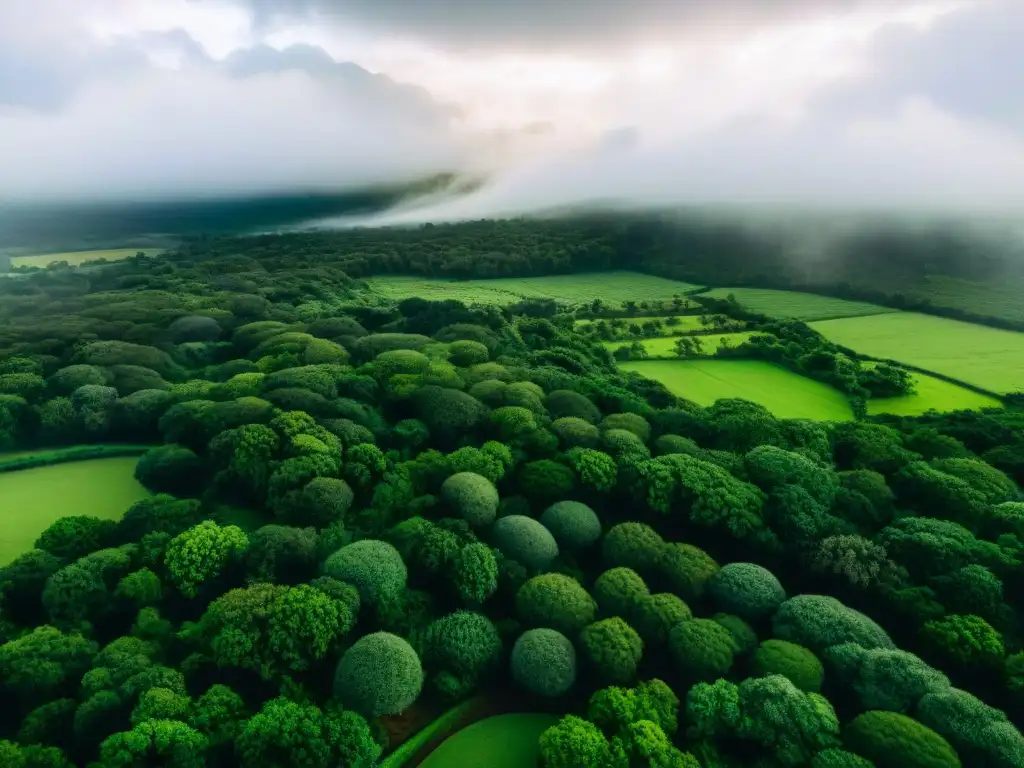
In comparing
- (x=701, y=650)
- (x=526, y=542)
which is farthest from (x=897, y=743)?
(x=526, y=542)

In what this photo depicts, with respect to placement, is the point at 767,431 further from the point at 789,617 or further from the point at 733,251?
the point at 733,251

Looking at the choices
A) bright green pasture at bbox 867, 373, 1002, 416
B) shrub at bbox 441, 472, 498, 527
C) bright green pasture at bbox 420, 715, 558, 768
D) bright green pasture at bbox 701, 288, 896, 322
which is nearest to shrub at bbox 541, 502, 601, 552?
shrub at bbox 441, 472, 498, 527

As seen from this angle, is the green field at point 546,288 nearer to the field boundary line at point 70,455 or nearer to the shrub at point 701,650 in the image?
the field boundary line at point 70,455

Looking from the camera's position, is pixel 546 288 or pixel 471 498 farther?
pixel 546 288

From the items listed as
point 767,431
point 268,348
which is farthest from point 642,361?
point 268,348

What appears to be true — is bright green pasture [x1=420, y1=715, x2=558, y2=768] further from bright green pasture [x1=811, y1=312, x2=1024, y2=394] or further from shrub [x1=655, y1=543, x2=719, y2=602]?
bright green pasture [x1=811, y1=312, x2=1024, y2=394]

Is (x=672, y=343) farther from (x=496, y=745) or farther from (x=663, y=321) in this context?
(x=496, y=745)
